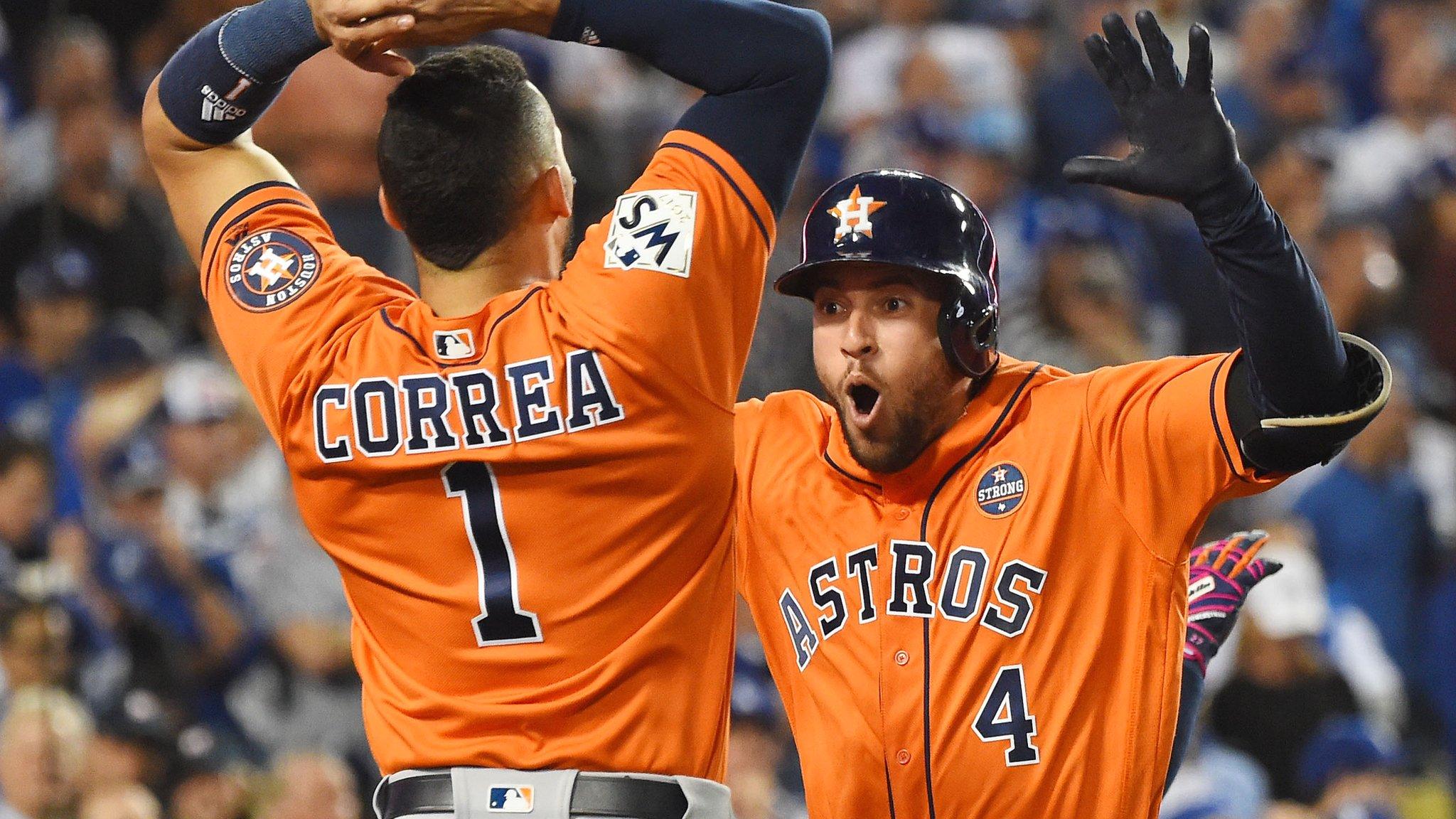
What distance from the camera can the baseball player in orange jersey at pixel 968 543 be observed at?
8.23 feet

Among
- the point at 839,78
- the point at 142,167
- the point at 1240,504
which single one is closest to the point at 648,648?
the point at 1240,504

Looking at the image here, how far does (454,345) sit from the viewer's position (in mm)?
2156

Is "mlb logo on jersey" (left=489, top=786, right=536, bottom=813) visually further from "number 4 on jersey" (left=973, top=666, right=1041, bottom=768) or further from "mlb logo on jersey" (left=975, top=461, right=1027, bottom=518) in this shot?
"mlb logo on jersey" (left=975, top=461, right=1027, bottom=518)

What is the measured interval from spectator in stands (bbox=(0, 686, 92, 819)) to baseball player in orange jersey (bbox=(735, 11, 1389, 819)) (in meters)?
2.97

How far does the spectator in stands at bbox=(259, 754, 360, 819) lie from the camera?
4.93m

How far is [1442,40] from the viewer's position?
747 cm

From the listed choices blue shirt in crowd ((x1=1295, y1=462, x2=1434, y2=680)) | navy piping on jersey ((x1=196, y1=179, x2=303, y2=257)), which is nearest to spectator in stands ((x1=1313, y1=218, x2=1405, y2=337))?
blue shirt in crowd ((x1=1295, y1=462, x2=1434, y2=680))

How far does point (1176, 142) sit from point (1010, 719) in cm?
91

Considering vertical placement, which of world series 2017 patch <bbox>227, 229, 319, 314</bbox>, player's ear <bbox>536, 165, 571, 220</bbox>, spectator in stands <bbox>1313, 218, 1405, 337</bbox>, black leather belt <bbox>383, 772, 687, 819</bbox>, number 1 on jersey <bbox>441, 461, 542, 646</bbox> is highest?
player's ear <bbox>536, 165, 571, 220</bbox>

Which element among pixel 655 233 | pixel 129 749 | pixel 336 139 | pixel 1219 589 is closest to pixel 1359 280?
pixel 336 139

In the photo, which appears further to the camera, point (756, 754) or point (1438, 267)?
point (1438, 267)

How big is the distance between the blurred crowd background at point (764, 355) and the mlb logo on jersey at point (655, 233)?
331 centimetres

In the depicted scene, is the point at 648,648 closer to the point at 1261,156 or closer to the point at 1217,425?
the point at 1217,425

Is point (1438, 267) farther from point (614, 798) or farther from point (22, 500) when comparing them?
point (614, 798)
